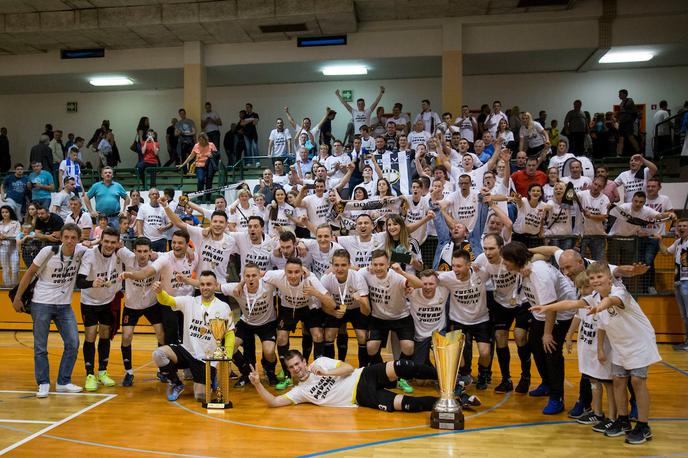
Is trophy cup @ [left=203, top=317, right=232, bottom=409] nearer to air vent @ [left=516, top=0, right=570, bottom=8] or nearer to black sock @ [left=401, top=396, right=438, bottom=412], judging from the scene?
black sock @ [left=401, top=396, right=438, bottom=412]

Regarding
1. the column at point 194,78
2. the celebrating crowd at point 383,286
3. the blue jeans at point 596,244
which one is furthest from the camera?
the column at point 194,78

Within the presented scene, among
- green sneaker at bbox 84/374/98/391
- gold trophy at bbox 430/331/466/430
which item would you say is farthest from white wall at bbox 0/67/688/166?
gold trophy at bbox 430/331/466/430

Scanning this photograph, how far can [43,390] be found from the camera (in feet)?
24.1

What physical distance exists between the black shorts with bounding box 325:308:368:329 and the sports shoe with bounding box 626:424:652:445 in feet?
10.8

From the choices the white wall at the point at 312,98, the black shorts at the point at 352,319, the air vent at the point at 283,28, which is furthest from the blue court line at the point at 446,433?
the white wall at the point at 312,98

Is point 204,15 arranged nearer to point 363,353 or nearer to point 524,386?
point 363,353

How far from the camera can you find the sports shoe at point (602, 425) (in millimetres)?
5821

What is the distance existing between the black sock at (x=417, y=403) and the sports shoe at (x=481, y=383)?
1303mm

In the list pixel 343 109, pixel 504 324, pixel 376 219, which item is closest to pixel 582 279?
pixel 504 324

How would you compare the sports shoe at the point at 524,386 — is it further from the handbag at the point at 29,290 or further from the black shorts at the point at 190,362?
the handbag at the point at 29,290

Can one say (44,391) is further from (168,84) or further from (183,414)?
(168,84)

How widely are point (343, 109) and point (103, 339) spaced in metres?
15.7

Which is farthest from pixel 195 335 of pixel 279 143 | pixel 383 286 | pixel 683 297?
pixel 279 143

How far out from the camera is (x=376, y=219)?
970cm
